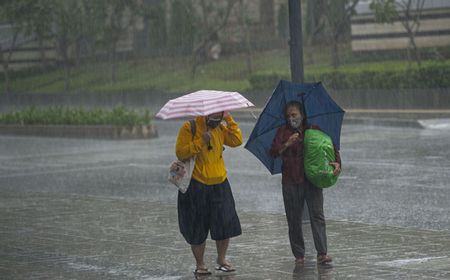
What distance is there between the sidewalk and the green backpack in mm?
779

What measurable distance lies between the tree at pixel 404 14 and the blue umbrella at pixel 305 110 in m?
26.2

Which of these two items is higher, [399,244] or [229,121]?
[229,121]

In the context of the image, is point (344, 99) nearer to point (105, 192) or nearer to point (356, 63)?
point (356, 63)

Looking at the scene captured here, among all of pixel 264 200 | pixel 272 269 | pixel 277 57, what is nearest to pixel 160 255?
pixel 272 269

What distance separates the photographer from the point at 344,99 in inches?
1474

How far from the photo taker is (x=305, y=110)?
10.3m

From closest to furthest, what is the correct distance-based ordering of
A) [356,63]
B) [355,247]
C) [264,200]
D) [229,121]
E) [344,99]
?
1. [229,121]
2. [355,247]
3. [264,200]
4. [344,99]
5. [356,63]

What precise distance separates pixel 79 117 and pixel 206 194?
2259cm

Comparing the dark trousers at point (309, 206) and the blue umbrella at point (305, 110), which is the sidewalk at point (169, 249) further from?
the blue umbrella at point (305, 110)

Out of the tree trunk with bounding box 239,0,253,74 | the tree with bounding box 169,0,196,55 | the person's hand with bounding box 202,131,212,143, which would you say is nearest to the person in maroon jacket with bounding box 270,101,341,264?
the person's hand with bounding box 202,131,212,143

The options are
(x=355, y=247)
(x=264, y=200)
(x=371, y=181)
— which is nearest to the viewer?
(x=355, y=247)

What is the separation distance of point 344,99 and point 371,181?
1996 cm

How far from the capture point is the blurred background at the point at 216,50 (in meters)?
38.0

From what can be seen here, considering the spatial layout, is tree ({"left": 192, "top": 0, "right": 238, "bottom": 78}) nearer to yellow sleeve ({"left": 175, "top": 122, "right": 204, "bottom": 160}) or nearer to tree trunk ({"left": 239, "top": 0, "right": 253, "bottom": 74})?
tree trunk ({"left": 239, "top": 0, "right": 253, "bottom": 74})
